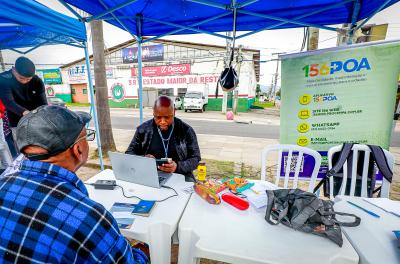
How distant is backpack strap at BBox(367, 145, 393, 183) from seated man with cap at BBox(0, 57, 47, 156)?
4299mm

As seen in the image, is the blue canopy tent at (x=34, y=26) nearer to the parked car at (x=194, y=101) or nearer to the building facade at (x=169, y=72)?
the parked car at (x=194, y=101)

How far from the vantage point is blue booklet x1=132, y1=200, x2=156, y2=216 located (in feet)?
4.41

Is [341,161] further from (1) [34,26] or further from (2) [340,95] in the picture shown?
(1) [34,26]

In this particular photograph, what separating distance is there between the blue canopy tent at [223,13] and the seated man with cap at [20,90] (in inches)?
41.2

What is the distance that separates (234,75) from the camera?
2926mm

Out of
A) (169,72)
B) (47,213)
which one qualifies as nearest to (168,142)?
(47,213)

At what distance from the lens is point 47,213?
2.14 ft

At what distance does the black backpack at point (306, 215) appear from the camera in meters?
1.18

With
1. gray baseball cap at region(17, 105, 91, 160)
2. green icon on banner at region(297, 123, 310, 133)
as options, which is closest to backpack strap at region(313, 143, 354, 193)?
green icon on banner at region(297, 123, 310, 133)

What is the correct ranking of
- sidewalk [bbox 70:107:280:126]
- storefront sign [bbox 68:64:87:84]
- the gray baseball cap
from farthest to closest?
storefront sign [bbox 68:64:87:84]
sidewalk [bbox 70:107:280:126]
the gray baseball cap

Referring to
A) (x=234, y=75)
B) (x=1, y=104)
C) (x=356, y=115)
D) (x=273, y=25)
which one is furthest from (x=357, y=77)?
(x=1, y=104)

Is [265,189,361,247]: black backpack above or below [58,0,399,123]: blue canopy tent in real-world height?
below

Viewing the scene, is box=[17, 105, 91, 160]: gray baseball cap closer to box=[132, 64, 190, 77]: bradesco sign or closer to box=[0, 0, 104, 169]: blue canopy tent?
box=[0, 0, 104, 169]: blue canopy tent

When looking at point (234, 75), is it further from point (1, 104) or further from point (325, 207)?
point (1, 104)
